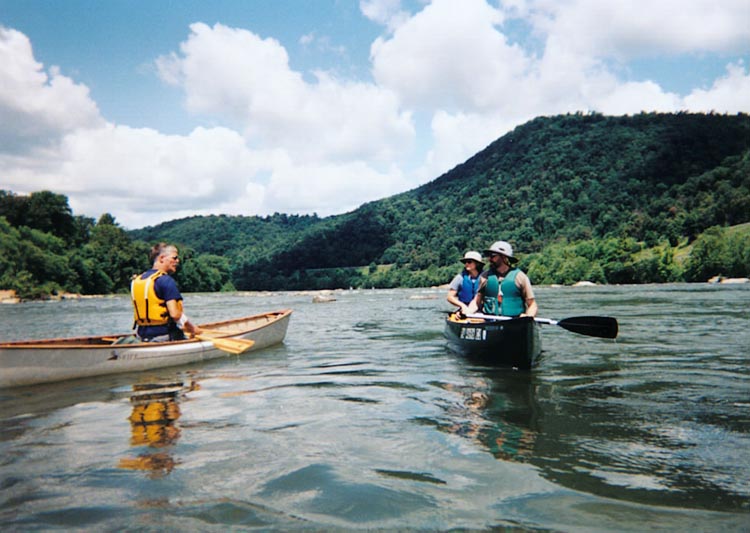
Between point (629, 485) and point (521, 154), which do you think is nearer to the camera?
point (629, 485)

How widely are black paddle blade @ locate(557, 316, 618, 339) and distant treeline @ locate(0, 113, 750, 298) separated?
66.6 metres

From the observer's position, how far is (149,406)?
7.05 metres

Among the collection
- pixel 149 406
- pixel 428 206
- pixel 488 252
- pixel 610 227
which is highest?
pixel 428 206

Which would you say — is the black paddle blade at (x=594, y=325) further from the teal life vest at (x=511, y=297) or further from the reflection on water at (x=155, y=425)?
the reflection on water at (x=155, y=425)

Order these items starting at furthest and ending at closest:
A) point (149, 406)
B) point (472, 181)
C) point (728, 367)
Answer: point (472, 181) → point (728, 367) → point (149, 406)

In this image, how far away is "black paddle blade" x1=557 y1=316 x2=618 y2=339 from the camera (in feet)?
30.2

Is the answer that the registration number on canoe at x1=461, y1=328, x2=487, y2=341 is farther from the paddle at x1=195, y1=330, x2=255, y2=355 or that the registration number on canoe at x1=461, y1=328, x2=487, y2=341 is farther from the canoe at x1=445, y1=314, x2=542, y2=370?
the paddle at x1=195, y1=330, x2=255, y2=355

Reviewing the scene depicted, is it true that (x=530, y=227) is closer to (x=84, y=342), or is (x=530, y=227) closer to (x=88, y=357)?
(x=84, y=342)

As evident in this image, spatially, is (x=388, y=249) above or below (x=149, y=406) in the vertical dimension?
above

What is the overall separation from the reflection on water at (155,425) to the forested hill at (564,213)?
73645mm

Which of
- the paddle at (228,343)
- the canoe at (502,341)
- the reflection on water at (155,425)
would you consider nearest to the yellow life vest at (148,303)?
the paddle at (228,343)

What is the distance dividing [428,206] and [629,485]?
185 meters

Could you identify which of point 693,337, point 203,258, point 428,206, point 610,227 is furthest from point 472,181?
point 693,337

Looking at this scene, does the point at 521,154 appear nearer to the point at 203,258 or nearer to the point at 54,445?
the point at 203,258
